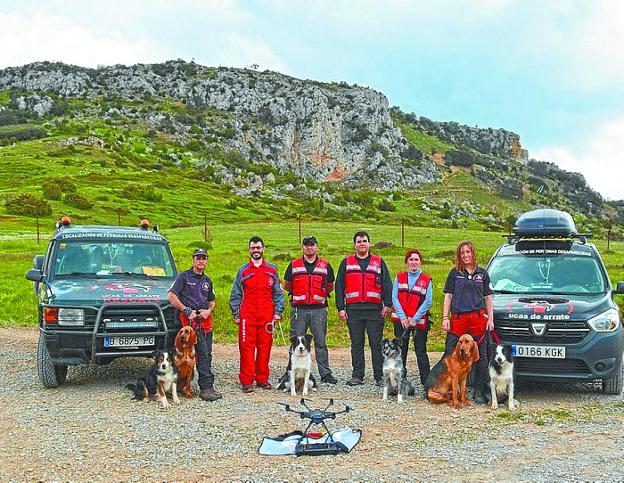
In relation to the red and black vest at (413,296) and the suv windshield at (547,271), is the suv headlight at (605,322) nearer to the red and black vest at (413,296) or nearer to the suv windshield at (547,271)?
the suv windshield at (547,271)

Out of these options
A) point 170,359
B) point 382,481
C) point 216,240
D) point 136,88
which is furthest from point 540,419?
point 136,88

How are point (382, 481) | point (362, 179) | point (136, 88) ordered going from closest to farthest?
point (382, 481) → point (362, 179) → point (136, 88)

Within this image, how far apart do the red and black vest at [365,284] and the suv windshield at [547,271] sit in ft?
5.74

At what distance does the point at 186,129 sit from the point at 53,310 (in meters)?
121

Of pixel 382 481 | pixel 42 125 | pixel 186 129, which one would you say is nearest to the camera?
pixel 382 481

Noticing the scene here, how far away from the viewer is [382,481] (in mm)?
5547

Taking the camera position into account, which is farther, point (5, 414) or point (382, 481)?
point (5, 414)

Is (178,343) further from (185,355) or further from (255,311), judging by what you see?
(255,311)

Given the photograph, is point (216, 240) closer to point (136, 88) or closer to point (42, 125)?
point (42, 125)

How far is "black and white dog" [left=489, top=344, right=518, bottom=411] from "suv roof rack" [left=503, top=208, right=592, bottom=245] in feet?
8.63

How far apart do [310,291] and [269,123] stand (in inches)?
5307

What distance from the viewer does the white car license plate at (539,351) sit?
27.0ft

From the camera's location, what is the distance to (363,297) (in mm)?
9336

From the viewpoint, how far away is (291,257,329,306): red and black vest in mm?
9469
